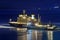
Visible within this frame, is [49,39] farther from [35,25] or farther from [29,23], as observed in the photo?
[29,23]

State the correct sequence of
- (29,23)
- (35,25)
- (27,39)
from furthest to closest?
(29,23) < (35,25) < (27,39)

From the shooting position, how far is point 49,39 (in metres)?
42.6

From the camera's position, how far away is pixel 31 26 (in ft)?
247

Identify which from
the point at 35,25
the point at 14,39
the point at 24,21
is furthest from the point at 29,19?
the point at 14,39

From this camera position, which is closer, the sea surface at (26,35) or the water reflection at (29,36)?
the water reflection at (29,36)

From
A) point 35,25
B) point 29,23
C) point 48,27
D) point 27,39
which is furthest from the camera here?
point 29,23

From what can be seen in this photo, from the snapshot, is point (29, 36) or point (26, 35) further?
point (26, 35)

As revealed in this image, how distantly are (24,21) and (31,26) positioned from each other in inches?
213

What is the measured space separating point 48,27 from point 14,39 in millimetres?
24113

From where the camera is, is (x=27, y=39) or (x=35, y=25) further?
(x=35, y=25)

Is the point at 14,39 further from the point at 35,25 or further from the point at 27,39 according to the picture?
the point at 35,25

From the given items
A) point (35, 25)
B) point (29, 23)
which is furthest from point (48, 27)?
point (29, 23)

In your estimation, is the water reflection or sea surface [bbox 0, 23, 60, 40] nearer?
the water reflection

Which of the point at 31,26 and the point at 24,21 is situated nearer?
the point at 31,26
